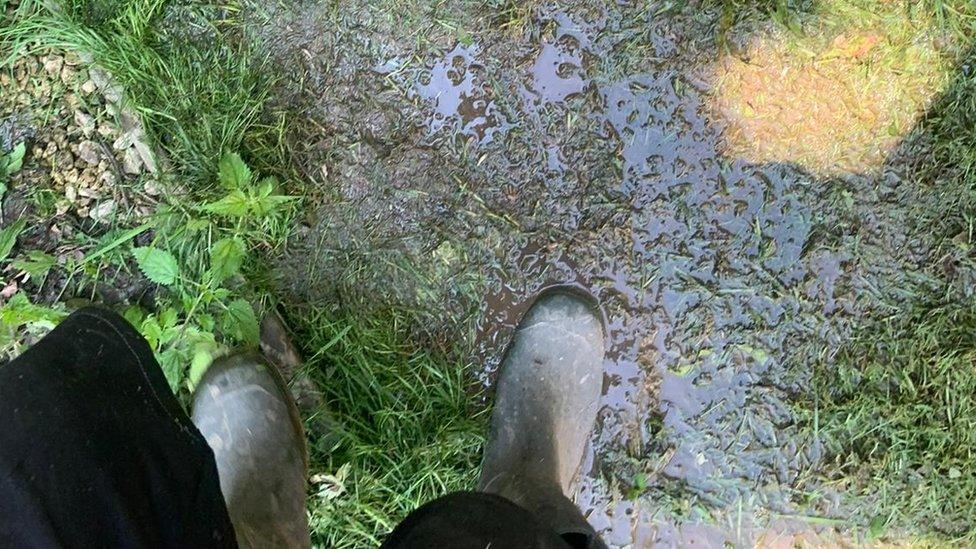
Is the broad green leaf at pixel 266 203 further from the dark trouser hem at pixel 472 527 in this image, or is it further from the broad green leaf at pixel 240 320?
the dark trouser hem at pixel 472 527

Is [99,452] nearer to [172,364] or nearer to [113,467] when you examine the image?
[113,467]

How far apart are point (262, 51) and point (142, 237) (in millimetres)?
528

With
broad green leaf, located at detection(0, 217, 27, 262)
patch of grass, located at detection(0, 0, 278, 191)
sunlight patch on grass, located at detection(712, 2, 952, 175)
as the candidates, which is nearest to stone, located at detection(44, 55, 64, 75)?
patch of grass, located at detection(0, 0, 278, 191)

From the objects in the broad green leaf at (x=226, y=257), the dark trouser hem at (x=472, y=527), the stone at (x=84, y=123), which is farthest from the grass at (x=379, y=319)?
the dark trouser hem at (x=472, y=527)

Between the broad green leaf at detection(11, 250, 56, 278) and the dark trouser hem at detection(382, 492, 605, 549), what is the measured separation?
3.36 ft

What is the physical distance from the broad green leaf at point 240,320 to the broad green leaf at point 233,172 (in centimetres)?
27

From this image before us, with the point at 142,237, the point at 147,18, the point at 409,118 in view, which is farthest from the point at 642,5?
the point at 142,237

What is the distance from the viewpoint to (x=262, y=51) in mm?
1574

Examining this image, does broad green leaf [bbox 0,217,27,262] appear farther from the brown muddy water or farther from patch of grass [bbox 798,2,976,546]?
patch of grass [bbox 798,2,976,546]

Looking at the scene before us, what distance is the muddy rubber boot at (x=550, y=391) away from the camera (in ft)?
4.88

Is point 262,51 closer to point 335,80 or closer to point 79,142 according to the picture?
point 335,80

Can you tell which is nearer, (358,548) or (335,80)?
(358,548)

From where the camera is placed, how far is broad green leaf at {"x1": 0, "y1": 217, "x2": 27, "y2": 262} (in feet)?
4.76

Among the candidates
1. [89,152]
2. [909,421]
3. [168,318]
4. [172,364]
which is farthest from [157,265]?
[909,421]
